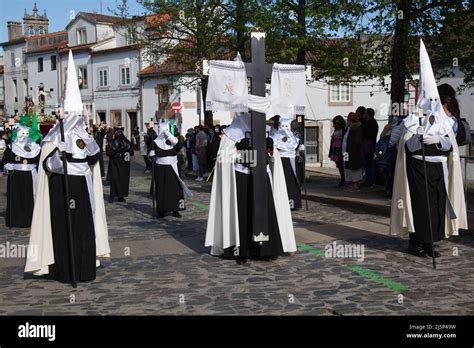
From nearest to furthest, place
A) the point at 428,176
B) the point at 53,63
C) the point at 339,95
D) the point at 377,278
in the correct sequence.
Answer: the point at 377,278 < the point at 428,176 < the point at 339,95 < the point at 53,63

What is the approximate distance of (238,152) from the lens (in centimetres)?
862

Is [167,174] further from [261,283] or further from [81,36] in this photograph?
[81,36]

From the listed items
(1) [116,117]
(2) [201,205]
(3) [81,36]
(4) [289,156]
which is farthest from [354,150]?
(3) [81,36]

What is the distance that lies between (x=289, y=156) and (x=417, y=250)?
5.51m

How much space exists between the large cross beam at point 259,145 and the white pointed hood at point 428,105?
1.92 meters

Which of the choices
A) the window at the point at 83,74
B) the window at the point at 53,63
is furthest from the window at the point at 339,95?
the window at the point at 53,63

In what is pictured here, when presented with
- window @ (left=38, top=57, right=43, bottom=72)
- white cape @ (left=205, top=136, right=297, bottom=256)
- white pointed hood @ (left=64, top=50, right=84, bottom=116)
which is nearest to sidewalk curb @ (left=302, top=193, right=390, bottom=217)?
white cape @ (left=205, top=136, right=297, bottom=256)

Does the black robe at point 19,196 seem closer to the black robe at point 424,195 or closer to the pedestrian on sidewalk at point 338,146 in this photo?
the black robe at point 424,195

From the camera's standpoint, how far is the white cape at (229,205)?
28.1 ft

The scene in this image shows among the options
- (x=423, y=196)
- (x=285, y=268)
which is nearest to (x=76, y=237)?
(x=285, y=268)

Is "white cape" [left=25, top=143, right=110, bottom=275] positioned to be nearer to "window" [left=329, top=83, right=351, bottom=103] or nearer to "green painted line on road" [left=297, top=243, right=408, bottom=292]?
"green painted line on road" [left=297, top=243, right=408, bottom=292]

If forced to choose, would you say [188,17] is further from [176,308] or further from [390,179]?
[176,308]

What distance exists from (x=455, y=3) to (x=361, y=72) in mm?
3638

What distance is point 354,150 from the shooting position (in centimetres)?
1585
